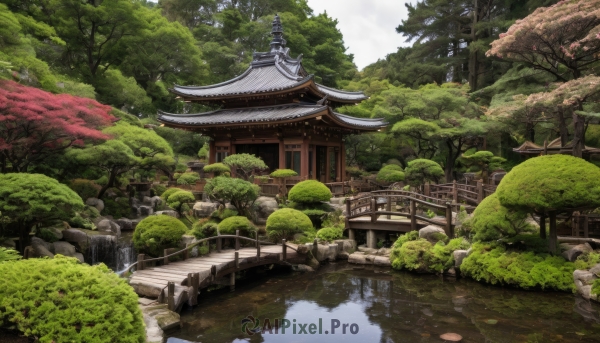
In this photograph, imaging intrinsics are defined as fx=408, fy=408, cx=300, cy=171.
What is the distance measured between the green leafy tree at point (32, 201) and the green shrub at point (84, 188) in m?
5.92

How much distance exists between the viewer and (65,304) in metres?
5.05

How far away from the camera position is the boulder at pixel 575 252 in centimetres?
1121

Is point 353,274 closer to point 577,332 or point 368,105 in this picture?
point 577,332

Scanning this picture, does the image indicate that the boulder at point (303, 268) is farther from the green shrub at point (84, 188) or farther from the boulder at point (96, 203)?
the green shrub at point (84, 188)

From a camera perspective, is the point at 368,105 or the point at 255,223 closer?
the point at 255,223

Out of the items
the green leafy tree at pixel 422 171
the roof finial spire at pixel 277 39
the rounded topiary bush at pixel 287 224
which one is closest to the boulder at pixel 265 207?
the rounded topiary bush at pixel 287 224

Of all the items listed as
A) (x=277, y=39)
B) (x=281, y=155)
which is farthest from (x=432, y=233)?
(x=277, y=39)

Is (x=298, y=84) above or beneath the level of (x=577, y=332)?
above

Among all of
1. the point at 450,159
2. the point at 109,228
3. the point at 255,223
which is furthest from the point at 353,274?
the point at 450,159

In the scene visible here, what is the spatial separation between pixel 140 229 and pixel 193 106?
26742mm

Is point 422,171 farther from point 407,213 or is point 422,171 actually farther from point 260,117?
point 260,117

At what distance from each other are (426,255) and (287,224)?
15.7 feet

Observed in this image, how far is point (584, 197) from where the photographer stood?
31.9 ft

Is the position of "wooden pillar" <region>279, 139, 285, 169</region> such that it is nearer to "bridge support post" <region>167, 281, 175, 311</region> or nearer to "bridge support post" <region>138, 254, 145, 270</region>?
"bridge support post" <region>138, 254, 145, 270</region>
